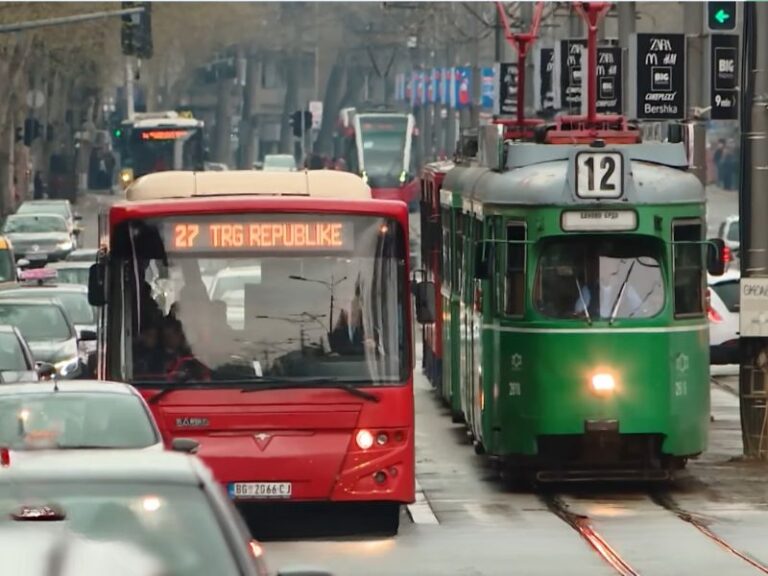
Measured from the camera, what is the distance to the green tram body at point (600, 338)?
63.0ft

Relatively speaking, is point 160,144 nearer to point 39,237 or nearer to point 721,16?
point 39,237

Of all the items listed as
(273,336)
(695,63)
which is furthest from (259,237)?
(695,63)

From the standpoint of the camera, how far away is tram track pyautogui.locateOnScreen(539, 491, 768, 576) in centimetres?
1513

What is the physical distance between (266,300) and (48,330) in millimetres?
12694

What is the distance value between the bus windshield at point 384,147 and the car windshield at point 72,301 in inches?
1798

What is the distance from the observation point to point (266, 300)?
16312 mm

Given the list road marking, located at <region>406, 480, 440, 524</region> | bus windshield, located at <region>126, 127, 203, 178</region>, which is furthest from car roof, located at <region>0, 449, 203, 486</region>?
bus windshield, located at <region>126, 127, 203, 178</region>

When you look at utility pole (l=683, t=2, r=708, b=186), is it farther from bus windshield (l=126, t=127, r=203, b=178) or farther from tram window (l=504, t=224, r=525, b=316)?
bus windshield (l=126, t=127, r=203, b=178)

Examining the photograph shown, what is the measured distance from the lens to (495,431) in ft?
64.8

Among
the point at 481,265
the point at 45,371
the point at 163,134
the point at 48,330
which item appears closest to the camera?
the point at 481,265

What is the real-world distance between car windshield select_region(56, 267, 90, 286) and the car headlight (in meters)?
10.5

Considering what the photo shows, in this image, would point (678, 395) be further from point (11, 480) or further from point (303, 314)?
point (11, 480)

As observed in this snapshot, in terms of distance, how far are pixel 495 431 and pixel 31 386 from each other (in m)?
5.85

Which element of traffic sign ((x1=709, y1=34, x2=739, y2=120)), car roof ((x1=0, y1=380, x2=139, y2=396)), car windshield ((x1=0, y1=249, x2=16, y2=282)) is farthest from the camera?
car windshield ((x1=0, y1=249, x2=16, y2=282))
